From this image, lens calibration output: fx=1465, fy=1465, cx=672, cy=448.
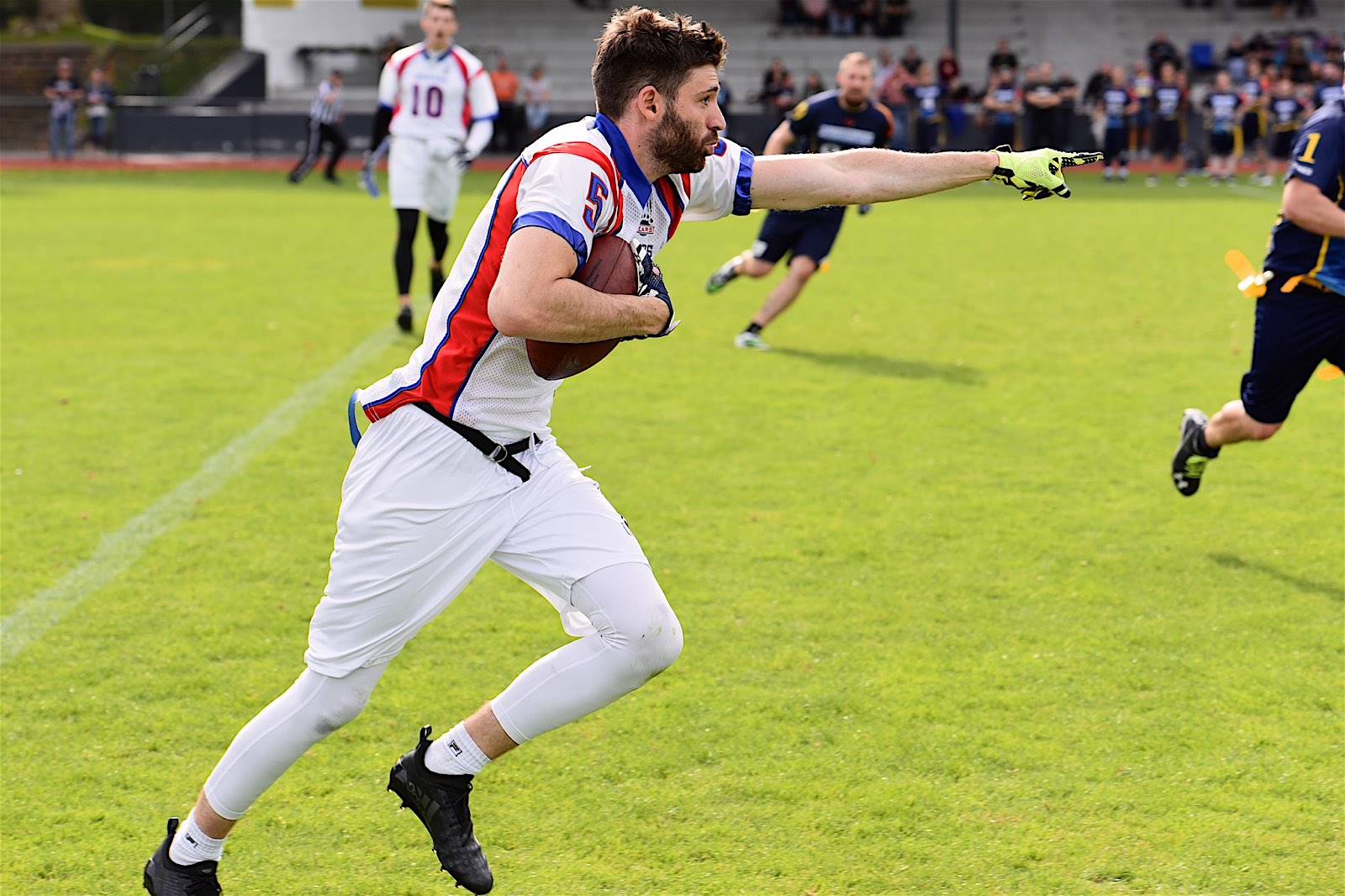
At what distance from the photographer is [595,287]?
3576 mm

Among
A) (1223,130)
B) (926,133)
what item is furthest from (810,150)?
(926,133)

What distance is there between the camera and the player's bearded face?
3578 millimetres

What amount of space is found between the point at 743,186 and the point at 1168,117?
2937 centimetres

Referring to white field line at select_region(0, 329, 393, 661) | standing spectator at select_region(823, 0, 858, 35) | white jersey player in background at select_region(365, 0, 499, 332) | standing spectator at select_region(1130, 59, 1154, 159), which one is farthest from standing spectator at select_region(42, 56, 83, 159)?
white field line at select_region(0, 329, 393, 661)

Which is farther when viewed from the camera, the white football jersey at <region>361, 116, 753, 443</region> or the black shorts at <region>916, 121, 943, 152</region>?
the black shorts at <region>916, 121, 943, 152</region>

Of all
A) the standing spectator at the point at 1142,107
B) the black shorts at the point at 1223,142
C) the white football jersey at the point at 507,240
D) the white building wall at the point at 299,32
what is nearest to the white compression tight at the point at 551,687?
the white football jersey at the point at 507,240

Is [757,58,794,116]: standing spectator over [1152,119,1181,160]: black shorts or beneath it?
over

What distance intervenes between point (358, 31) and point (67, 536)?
36380 mm

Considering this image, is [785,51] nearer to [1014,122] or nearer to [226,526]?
[1014,122]

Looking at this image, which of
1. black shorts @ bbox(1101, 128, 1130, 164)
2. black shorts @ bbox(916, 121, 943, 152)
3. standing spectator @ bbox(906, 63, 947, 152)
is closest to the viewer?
black shorts @ bbox(1101, 128, 1130, 164)

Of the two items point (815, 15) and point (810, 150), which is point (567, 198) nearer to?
point (810, 150)

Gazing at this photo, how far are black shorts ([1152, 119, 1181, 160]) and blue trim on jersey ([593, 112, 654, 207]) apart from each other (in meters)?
29.6

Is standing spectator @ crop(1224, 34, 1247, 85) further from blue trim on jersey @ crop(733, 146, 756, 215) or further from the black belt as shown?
the black belt

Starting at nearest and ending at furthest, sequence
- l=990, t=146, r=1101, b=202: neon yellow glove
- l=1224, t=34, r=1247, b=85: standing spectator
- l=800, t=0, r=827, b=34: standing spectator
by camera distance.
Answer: l=990, t=146, r=1101, b=202: neon yellow glove → l=1224, t=34, r=1247, b=85: standing spectator → l=800, t=0, r=827, b=34: standing spectator
